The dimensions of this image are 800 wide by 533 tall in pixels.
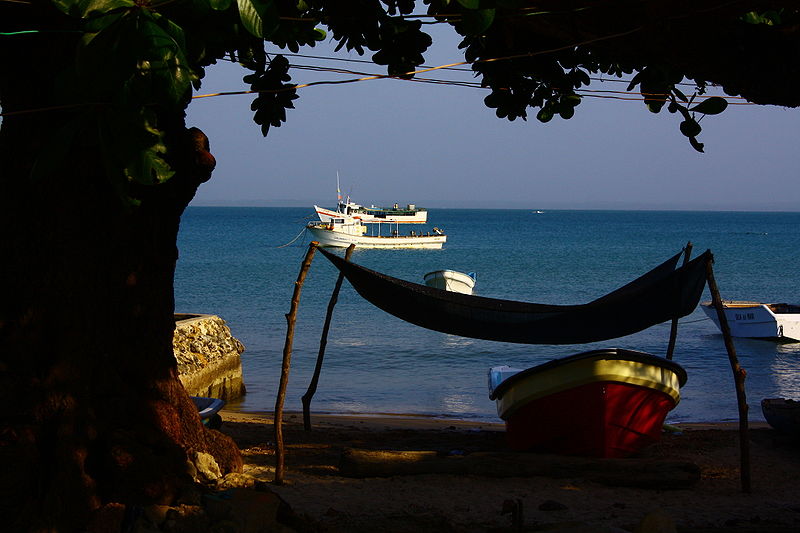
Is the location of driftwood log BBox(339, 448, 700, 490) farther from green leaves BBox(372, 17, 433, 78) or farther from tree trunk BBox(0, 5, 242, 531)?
green leaves BBox(372, 17, 433, 78)

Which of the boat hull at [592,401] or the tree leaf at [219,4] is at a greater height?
the tree leaf at [219,4]

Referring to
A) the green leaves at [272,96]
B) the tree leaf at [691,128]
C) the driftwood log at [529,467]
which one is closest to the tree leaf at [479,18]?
the tree leaf at [691,128]

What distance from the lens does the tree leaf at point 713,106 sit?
12.2ft

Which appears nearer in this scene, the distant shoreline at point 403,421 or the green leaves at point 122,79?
the green leaves at point 122,79

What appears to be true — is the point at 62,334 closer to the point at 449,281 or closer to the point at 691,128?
the point at 691,128

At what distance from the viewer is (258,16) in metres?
2.12

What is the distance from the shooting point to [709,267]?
19.0 feet

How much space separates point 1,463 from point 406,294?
316cm

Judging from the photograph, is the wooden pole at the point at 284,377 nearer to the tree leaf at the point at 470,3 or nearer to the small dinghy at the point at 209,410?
the small dinghy at the point at 209,410

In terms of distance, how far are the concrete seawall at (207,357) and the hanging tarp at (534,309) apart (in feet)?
15.1

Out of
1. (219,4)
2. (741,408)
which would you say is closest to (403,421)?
(741,408)

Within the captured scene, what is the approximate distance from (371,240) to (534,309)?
42722mm

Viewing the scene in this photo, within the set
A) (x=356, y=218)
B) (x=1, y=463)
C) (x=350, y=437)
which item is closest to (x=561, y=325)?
(x=350, y=437)

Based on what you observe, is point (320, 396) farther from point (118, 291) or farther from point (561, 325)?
point (118, 291)
